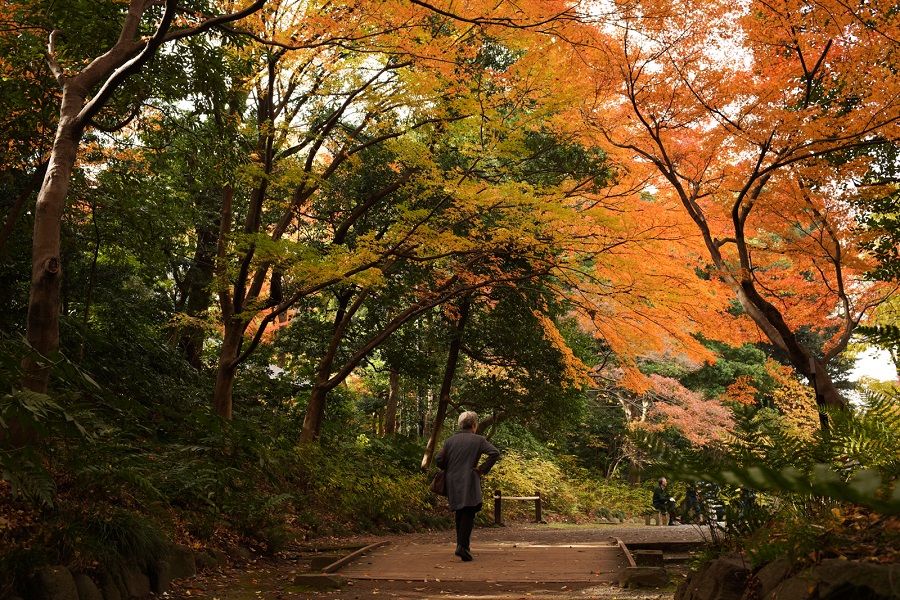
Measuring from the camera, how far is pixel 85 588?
4.00 m

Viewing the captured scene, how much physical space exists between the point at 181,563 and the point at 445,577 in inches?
87.3

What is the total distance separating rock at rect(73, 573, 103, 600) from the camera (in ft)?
13.0

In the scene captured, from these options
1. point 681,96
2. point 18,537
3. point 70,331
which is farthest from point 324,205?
point 18,537

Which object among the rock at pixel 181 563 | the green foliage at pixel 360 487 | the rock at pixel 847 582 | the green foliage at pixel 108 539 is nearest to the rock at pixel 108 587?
the green foliage at pixel 108 539

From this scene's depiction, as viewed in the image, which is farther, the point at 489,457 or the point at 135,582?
the point at 489,457

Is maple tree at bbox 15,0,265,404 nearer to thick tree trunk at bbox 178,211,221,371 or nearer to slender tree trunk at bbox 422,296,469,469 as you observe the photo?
thick tree trunk at bbox 178,211,221,371

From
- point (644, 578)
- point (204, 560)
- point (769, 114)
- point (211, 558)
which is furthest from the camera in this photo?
point (769, 114)

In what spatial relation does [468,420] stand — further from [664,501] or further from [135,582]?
[664,501]

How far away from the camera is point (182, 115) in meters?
11.9

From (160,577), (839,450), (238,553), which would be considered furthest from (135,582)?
(839,450)

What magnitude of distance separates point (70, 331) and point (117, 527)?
5907 mm

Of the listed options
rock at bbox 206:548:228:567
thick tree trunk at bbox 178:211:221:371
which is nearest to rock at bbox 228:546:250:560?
rock at bbox 206:548:228:567

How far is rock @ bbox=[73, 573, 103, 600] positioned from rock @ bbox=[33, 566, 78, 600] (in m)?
0.10

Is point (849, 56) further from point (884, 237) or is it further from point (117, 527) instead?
point (117, 527)
